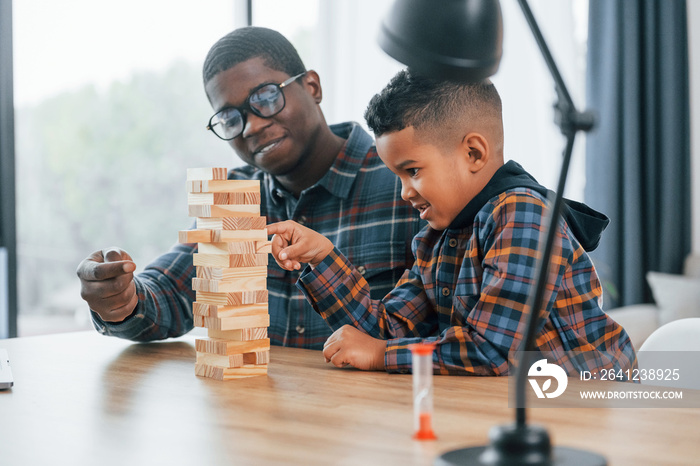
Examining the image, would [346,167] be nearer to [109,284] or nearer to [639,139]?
[109,284]

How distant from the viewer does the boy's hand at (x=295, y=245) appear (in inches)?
48.8

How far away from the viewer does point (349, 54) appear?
398 centimetres

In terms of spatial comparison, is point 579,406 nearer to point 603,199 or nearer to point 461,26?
point 461,26

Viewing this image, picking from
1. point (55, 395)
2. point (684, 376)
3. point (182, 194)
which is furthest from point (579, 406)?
point (182, 194)

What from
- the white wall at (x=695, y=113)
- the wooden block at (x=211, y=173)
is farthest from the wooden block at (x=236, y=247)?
the white wall at (x=695, y=113)

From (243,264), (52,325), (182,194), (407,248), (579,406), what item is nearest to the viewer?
(579,406)

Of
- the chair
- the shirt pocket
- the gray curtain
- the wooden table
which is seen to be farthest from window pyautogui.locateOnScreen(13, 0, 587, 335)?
the chair

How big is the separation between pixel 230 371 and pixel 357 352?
20cm

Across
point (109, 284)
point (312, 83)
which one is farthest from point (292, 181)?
point (109, 284)

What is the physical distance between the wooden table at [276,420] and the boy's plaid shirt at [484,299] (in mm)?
65

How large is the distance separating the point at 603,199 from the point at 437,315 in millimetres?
3065

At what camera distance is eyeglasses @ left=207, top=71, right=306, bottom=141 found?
168 centimetres

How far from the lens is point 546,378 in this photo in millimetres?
1036

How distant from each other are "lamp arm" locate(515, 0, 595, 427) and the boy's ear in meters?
0.59
